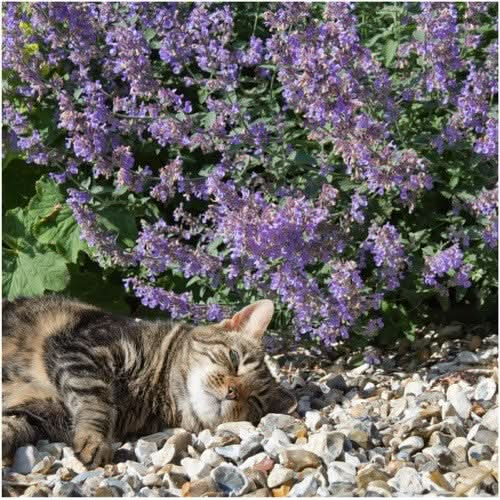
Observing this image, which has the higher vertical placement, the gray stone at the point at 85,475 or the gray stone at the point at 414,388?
the gray stone at the point at 85,475

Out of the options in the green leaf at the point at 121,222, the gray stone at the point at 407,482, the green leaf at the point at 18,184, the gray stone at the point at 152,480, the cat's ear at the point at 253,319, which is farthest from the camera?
the green leaf at the point at 18,184

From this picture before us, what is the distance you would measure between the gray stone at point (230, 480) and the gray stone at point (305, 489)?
0.14 metres

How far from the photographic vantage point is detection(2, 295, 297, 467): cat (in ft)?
11.1

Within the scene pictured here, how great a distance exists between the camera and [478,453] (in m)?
3.07

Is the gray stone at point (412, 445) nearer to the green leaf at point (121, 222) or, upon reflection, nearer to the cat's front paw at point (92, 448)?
the cat's front paw at point (92, 448)

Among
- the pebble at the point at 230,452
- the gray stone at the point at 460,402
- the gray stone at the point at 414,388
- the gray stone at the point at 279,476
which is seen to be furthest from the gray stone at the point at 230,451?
the gray stone at the point at 414,388

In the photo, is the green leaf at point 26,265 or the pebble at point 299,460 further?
the green leaf at point 26,265

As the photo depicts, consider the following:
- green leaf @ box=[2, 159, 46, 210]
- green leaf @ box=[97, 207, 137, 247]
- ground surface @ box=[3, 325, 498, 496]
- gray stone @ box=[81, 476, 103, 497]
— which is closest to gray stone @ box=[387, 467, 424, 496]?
ground surface @ box=[3, 325, 498, 496]

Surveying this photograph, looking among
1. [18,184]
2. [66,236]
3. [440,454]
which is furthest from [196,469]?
[18,184]

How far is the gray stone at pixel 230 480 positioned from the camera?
2.86m

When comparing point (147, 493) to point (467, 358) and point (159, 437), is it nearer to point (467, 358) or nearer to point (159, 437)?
point (159, 437)

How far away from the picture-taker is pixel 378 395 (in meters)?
3.91

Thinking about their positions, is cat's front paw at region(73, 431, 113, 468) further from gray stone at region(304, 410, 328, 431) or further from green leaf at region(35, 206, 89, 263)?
green leaf at region(35, 206, 89, 263)

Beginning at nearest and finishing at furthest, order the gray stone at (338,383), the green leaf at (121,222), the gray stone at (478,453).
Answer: the gray stone at (478,453)
the gray stone at (338,383)
the green leaf at (121,222)
